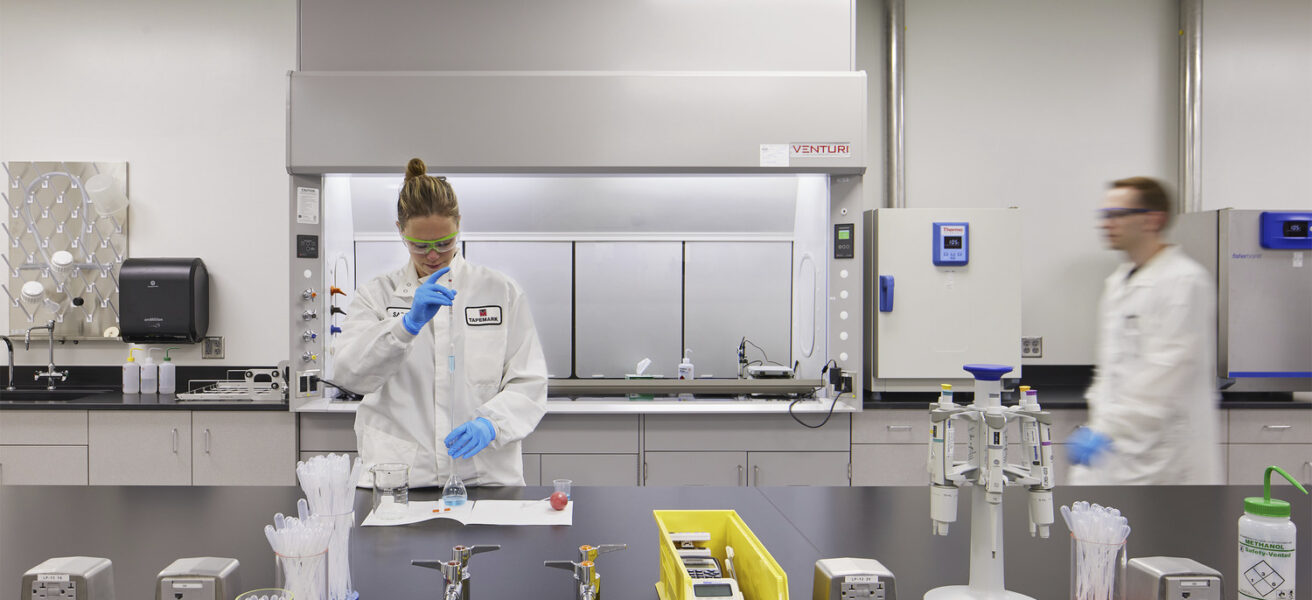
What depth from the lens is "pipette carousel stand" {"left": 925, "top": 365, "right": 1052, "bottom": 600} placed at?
3.00 ft

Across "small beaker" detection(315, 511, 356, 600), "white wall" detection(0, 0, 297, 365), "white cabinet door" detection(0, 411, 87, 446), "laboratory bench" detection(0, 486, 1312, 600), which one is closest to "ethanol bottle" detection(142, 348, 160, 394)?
"white wall" detection(0, 0, 297, 365)

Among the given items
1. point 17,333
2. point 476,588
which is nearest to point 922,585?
point 476,588

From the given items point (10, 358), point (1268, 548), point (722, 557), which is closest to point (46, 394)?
point (10, 358)

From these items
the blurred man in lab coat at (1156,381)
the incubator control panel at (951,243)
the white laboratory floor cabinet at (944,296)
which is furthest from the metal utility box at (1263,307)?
the blurred man in lab coat at (1156,381)

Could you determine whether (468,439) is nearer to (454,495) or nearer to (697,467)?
(454,495)

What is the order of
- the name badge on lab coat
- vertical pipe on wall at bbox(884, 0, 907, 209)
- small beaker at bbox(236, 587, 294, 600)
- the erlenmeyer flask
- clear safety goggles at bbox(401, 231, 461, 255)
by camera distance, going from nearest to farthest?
small beaker at bbox(236, 587, 294, 600), the erlenmeyer flask, clear safety goggles at bbox(401, 231, 461, 255), the name badge on lab coat, vertical pipe on wall at bbox(884, 0, 907, 209)

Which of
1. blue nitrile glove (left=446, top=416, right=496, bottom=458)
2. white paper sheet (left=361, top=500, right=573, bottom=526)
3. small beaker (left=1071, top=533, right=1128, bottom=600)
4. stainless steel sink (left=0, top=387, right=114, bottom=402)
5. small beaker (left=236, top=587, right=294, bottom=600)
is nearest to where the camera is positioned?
small beaker (left=236, top=587, right=294, bottom=600)

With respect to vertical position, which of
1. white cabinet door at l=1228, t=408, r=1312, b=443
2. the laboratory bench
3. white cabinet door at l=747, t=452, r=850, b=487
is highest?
the laboratory bench

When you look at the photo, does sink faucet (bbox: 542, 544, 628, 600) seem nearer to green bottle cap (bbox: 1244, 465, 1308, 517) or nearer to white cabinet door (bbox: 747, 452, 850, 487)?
green bottle cap (bbox: 1244, 465, 1308, 517)

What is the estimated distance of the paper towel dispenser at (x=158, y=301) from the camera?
133 inches

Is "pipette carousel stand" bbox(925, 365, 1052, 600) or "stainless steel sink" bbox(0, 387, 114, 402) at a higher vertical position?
"pipette carousel stand" bbox(925, 365, 1052, 600)

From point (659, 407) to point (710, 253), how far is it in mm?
994

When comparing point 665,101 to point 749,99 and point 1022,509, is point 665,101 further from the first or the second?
point 1022,509

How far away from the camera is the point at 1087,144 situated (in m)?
3.79
